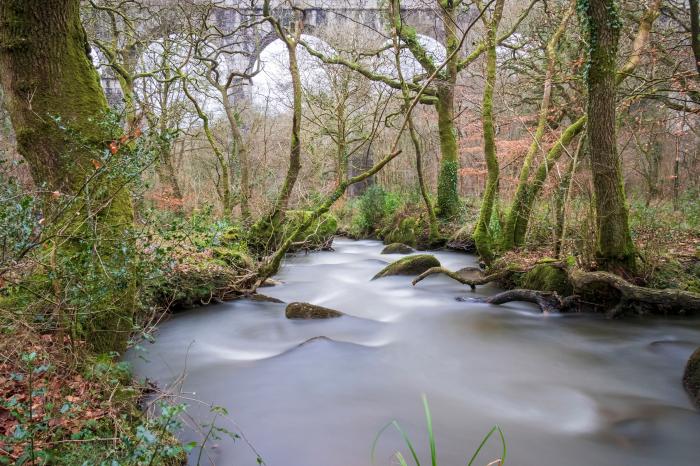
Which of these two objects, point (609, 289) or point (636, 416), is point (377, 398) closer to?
point (636, 416)

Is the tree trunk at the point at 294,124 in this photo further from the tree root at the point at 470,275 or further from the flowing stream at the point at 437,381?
the tree root at the point at 470,275

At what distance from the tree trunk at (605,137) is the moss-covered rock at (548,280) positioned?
2.43ft

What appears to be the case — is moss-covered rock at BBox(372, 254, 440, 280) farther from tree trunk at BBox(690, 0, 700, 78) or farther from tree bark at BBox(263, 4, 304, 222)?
tree trunk at BBox(690, 0, 700, 78)

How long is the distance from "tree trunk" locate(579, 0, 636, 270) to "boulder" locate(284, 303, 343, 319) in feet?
14.3

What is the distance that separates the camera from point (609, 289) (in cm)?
657

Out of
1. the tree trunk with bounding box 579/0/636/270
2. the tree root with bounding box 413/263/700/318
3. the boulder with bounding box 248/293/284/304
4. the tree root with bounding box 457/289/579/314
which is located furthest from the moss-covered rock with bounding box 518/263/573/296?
the boulder with bounding box 248/293/284/304

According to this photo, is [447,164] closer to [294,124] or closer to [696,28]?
[294,124]

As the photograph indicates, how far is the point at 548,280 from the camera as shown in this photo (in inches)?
291

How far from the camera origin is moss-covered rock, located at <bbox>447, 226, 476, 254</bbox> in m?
13.3

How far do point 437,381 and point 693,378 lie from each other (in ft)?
8.47

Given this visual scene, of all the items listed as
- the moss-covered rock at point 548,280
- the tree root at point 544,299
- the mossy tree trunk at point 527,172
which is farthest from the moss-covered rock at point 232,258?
the mossy tree trunk at point 527,172

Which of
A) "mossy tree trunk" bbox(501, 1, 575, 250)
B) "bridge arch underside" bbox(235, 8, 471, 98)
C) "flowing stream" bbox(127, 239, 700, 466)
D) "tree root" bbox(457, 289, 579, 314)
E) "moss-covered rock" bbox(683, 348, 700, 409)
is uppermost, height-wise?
"bridge arch underside" bbox(235, 8, 471, 98)

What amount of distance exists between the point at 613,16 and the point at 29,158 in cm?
726

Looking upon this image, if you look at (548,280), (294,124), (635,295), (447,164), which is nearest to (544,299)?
(548,280)
